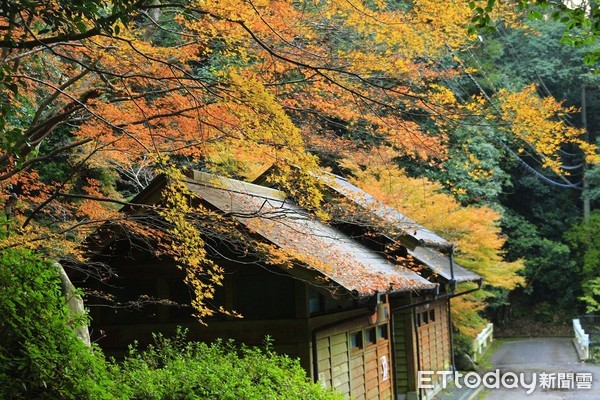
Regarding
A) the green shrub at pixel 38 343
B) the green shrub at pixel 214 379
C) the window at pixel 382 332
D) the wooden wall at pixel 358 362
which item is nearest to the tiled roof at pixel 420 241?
the window at pixel 382 332

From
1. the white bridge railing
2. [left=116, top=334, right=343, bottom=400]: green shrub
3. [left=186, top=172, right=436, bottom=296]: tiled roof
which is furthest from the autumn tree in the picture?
the white bridge railing

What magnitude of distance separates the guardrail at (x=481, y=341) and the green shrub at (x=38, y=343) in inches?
851

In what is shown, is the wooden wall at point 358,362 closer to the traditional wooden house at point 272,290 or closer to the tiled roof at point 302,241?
the traditional wooden house at point 272,290

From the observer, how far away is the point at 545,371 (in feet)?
73.3

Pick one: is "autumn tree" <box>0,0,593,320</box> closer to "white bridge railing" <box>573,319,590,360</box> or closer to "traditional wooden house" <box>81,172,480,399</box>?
"traditional wooden house" <box>81,172,480,399</box>

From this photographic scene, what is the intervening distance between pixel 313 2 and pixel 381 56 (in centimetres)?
109

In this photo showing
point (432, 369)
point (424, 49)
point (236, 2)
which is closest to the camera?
point (236, 2)

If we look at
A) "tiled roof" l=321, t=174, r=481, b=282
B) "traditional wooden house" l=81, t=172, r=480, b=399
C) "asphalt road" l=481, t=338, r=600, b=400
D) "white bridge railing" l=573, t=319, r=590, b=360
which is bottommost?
"asphalt road" l=481, t=338, r=600, b=400

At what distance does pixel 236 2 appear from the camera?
24.3 feet

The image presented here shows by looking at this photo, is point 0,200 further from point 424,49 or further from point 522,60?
point 522,60

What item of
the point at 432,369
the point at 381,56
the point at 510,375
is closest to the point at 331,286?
the point at 381,56

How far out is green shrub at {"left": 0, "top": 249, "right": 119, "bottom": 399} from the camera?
5.16 m

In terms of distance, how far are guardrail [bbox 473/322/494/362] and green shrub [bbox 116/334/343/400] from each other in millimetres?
18325

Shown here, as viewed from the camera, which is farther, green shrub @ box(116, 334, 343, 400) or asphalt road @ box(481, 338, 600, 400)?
asphalt road @ box(481, 338, 600, 400)
